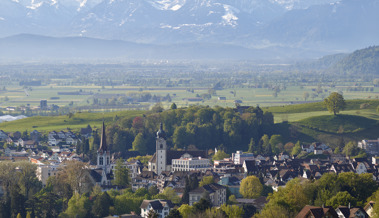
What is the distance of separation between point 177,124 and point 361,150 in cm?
2497

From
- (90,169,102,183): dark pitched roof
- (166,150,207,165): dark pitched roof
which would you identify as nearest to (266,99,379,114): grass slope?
(166,150,207,165): dark pitched roof

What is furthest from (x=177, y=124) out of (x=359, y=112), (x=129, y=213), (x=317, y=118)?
(x=129, y=213)

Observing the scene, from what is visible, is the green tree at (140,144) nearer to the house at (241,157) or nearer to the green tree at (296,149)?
the house at (241,157)

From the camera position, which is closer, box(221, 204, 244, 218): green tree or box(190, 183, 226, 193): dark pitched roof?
box(221, 204, 244, 218): green tree

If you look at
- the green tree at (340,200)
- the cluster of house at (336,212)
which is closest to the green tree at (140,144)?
the green tree at (340,200)

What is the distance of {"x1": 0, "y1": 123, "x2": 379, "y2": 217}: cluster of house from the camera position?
86.3 metres

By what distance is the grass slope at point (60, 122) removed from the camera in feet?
463

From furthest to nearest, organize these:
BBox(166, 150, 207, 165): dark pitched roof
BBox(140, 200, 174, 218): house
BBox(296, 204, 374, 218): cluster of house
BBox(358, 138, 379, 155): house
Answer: BBox(358, 138, 379, 155): house < BBox(166, 150, 207, 165): dark pitched roof < BBox(140, 200, 174, 218): house < BBox(296, 204, 374, 218): cluster of house

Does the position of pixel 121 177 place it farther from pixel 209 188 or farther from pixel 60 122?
pixel 60 122

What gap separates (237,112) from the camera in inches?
5202

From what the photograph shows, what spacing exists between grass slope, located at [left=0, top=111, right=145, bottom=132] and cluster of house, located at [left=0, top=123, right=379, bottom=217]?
24.6m

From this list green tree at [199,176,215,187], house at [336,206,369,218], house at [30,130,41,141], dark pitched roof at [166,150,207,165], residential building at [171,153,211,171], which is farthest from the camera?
house at [30,130,41,141]

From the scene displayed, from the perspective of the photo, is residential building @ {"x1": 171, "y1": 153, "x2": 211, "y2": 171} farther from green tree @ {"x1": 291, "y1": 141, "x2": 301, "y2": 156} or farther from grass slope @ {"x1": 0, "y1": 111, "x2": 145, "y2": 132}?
grass slope @ {"x1": 0, "y1": 111, "x2": 145, "y2": 132}

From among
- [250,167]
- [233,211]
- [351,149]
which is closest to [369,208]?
[233,211]
